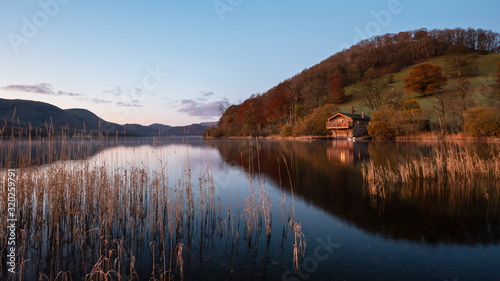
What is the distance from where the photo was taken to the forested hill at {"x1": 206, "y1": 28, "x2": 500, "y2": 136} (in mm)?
88000

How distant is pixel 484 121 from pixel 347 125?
27.6 meters

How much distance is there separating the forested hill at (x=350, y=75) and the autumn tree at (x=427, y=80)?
9.80m

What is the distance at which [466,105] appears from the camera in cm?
4819

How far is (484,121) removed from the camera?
3662 centimetres

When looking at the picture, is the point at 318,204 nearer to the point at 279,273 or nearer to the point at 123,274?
the point at 279,273

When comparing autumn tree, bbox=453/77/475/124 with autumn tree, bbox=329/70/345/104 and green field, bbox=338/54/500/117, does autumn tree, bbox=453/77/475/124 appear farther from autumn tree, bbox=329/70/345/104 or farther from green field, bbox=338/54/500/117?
autumn tree, bbox=329/70/345/104

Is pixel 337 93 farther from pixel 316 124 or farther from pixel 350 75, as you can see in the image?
pixel 316 124

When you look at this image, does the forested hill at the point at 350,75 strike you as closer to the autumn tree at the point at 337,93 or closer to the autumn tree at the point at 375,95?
the autumn tree at the point at 337,93

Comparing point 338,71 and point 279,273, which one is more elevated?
point 338,71

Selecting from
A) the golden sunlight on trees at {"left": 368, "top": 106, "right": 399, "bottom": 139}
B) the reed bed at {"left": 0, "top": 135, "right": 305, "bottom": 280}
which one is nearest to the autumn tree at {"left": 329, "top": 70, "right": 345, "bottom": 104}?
the golden sunlight on trees at {"left": 368, "top": 106, "right": 399, "bottom": 139}

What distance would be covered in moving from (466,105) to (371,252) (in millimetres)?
58350

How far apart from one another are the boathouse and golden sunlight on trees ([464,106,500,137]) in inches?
987

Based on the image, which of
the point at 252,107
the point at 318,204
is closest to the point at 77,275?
the point at 318,204

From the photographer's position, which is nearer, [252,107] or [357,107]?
[357,107]
